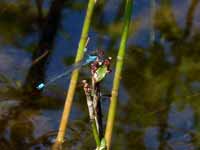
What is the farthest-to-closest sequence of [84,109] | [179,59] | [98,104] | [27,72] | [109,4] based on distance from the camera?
[109,4], [179,59], [27,72], [84,109], [98,104]

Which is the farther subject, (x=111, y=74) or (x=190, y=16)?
(x=190, y=16)

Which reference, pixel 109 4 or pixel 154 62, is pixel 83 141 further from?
pixel 109 4

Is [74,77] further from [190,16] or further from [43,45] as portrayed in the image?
[190,16]

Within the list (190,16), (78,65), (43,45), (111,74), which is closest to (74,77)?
(78,65)

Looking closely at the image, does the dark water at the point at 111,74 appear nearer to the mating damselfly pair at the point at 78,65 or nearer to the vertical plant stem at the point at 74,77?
the mating damselfly pair at the point at 78,65

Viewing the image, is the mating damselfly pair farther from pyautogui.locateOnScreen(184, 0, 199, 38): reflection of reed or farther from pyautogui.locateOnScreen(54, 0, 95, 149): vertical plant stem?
pyautogui.locateOnScreen(184, 0, 199, 38): reflection of reed

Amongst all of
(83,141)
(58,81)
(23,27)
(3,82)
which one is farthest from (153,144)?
(23,27)

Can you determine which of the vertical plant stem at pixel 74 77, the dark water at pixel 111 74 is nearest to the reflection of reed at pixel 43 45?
the dark water at pixel 111 74

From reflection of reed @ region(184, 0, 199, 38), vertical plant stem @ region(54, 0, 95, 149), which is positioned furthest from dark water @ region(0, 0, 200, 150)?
vertical plant stem @ region(54, 0, 95, 149)
